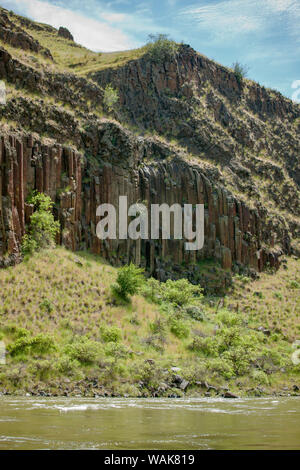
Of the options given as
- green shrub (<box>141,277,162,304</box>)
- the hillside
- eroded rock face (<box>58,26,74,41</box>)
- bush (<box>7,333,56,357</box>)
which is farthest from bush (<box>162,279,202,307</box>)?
eroded rock face (<box>58,26,74,41</box>)

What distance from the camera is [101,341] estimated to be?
41.0 metres

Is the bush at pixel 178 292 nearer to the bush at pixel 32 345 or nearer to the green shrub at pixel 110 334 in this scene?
the green shrub at pixel 110 334

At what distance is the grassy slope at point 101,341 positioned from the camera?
3372cm

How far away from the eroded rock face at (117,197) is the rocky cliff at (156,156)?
0.14 meters

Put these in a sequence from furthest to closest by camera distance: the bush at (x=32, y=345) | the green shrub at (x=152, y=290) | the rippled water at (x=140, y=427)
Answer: the green shrub at (x=152, y=290)
the bush at (x=32, y=345)
the rippled water at (x=140, y=427)

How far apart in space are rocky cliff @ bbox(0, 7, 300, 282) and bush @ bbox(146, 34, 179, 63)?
4.53 ft

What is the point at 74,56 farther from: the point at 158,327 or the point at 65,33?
the point at 158,327

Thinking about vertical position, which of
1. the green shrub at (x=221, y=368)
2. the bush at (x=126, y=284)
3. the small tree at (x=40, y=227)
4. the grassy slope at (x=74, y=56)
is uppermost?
the grassy slope at (x=74, y=56)

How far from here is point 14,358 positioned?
1353 inches

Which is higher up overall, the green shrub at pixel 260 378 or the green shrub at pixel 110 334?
the green shrub at pixel 110 334

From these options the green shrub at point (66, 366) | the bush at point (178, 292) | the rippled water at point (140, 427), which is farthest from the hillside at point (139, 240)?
the rippled water at point (140, 427)

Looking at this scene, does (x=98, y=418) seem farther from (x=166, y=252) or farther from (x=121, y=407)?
(x=166, y=252)

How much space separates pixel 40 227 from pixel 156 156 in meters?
27.6

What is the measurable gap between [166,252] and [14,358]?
3228 cm
